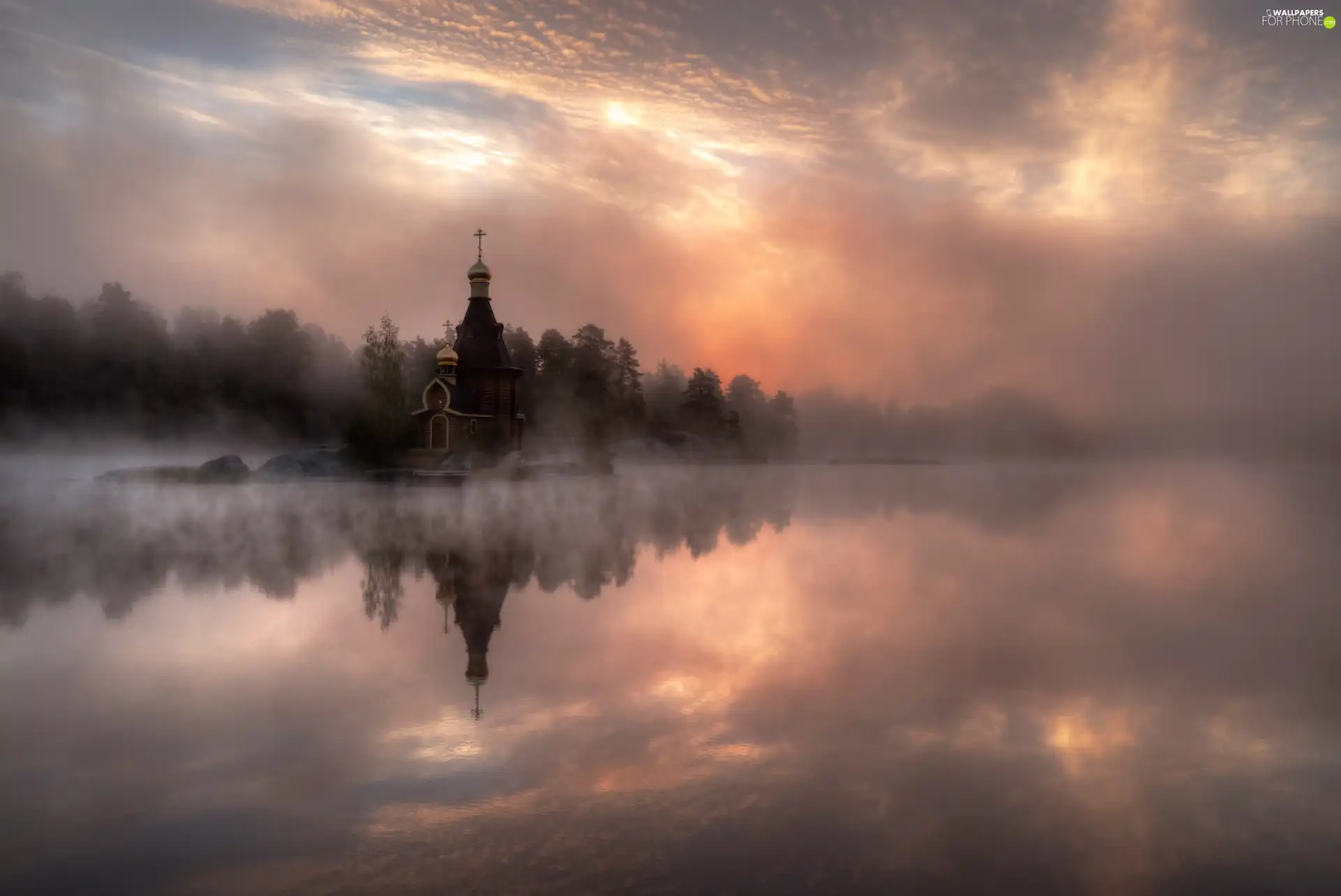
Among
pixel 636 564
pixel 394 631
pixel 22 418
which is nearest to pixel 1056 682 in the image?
pixel 394 631

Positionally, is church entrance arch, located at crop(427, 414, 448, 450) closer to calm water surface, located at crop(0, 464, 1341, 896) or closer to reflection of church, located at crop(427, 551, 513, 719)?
calm water surface, located at crop(0, 464, 1341, 896)

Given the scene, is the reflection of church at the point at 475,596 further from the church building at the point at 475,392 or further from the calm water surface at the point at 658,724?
the church building at the point at 475,392

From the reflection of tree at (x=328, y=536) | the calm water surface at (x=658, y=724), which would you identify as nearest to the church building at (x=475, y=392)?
the reflection of tree at (x=328, y=536)

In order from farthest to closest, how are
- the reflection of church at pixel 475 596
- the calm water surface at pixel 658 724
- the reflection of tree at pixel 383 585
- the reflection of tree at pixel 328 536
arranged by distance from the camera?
the reflection of tree at pixel 328 536 < the reflection of tree at pixel 383 585 < the reflection of church at pixel 475 596 < the calm water surface at pixel 658 724

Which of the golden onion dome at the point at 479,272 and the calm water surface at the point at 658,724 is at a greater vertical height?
the golden onion dome at the point at 479,272

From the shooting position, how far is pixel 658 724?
28.3 ft

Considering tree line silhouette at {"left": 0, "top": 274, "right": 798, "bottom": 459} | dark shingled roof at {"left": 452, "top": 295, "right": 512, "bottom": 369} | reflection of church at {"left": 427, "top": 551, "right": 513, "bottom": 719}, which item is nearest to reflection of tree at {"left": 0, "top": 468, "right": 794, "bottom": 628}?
reflection of church at {"left": 427, "top": 551, "right": 513, "bottom": 719}

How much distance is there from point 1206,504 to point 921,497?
13.3 meters

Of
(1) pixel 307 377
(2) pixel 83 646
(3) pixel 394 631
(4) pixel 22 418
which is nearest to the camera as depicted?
(2) pixel 83 646

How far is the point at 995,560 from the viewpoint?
2111 centimetres

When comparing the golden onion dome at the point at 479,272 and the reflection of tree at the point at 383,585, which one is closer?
the reflection of tree at the point at 383,585

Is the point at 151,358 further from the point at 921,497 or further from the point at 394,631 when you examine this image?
the point at 394,631

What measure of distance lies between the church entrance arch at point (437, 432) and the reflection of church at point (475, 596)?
37911 mm

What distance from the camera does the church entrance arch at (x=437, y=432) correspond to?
2234 inches
